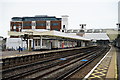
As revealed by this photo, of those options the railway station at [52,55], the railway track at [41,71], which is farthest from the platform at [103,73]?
the railway track at [41,71]

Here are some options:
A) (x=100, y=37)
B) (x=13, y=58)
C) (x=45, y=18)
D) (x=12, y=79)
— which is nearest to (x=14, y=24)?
(x=45, y=18)

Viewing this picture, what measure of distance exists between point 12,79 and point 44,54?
19.4 meters

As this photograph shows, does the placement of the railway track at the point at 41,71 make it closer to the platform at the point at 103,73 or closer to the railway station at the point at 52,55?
the railway station at the point at 52,55

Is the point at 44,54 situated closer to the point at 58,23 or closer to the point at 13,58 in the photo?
the point at 13,58

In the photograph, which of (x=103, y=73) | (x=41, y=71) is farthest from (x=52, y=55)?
(x=103, y=73)

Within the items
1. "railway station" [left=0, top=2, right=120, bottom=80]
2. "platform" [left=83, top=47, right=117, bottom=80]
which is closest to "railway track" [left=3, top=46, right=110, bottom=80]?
"railway station" [left=0, top=2, right=120, bottom=80]

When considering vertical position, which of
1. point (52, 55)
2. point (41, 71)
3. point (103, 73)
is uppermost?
point (103, 73)

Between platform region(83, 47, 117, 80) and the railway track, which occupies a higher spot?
platform region(83, 47, 117, 80)

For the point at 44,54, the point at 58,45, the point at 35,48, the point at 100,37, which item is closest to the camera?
the point at 44,54

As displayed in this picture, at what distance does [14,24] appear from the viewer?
85.1m

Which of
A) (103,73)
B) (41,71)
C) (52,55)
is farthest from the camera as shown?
(52,55)

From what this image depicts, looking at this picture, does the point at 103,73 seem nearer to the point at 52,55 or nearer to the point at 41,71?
the point at 41,71

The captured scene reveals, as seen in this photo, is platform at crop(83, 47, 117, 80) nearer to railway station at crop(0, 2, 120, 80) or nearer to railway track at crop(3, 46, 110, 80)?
railway station at crop(0, 2, 120, 80)

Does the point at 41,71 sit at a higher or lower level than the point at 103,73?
lower
